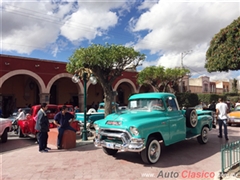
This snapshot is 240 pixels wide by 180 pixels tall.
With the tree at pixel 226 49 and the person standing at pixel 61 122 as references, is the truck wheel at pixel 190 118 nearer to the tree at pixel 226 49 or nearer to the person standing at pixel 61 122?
the tree at pixel 226 49

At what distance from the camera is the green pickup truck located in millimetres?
5547

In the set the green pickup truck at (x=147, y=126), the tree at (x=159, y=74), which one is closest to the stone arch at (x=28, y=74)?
the tree at (x=159, y=74)

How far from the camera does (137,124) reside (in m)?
5.53

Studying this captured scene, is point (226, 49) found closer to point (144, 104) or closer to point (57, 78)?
point (144, 104)

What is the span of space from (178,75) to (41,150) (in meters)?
18.3

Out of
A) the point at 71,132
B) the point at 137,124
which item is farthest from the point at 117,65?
the point at 137,124

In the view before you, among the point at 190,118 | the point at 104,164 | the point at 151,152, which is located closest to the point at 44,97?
the point at 104,164

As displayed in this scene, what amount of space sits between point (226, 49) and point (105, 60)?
6.53m

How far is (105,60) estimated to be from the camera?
1146cm

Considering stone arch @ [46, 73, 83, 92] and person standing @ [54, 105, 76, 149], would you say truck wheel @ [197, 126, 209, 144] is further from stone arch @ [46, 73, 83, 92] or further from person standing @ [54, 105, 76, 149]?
stone arch @ [46, 73, 83, 92]

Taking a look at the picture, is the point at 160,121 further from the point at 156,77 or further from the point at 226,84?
the point at 226,84

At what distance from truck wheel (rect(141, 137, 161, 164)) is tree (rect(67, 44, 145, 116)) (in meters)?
6.05

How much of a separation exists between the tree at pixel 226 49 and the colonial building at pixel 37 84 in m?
14.6

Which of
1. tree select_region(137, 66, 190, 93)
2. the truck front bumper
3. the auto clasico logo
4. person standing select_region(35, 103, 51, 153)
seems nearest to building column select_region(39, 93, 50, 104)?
tree select_region(137, 66, 190, 93)
